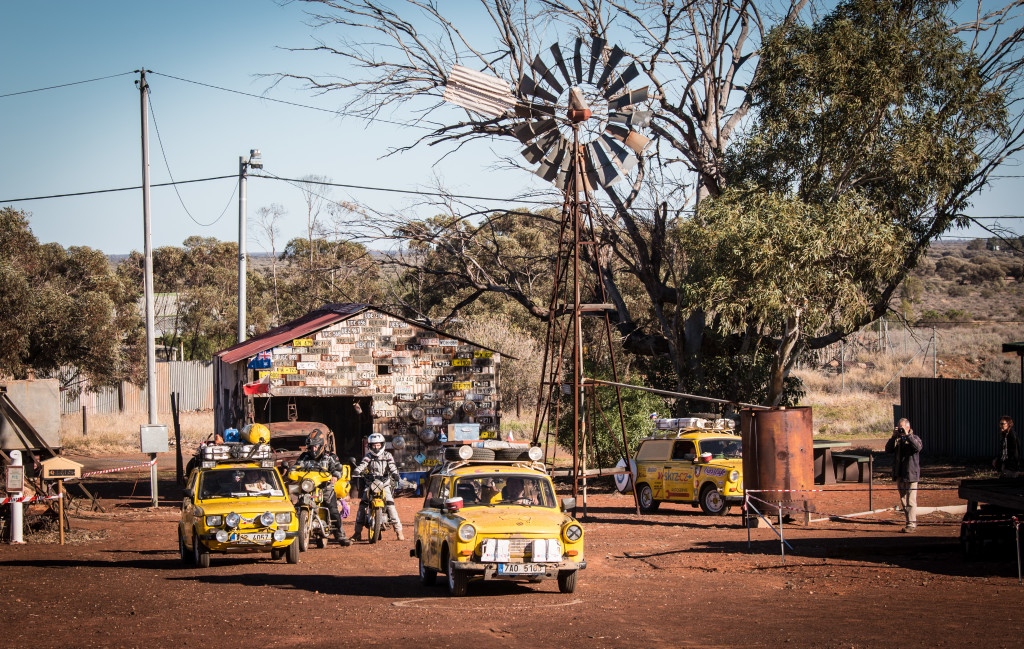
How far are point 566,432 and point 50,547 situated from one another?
18086 millimetres

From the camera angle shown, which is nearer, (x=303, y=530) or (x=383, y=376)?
(x=303, y=530)

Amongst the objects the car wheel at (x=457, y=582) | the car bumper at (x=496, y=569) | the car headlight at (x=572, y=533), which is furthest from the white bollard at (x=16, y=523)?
the car headlight at (x=572, y=533)

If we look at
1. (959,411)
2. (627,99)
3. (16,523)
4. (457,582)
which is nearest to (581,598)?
(457,582)

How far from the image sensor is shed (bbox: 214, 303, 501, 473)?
2820 centimetres

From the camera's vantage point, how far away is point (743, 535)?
60.3 ft

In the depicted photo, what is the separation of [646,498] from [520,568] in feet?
38.4

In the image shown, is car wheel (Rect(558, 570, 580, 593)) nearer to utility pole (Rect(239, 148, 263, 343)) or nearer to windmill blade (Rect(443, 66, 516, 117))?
windmill blade (Rect(443, 66, 516, 117))

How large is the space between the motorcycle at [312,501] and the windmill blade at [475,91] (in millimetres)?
8041

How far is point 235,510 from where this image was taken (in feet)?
51.3

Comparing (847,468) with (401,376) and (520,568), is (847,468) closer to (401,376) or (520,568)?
(401,376)

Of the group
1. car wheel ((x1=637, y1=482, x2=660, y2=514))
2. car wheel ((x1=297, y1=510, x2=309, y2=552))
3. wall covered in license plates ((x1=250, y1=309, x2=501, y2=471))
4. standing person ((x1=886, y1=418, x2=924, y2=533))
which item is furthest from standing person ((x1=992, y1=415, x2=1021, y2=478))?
→ wall covered in license plates ((x1=250, y1=309, x2=501, y2=471))

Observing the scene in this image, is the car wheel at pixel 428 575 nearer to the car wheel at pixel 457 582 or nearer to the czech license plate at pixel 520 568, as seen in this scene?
the car wheel at pixel 457 582

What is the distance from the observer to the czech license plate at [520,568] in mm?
12086

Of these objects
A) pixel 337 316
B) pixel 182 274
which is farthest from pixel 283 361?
pixel 182 274
